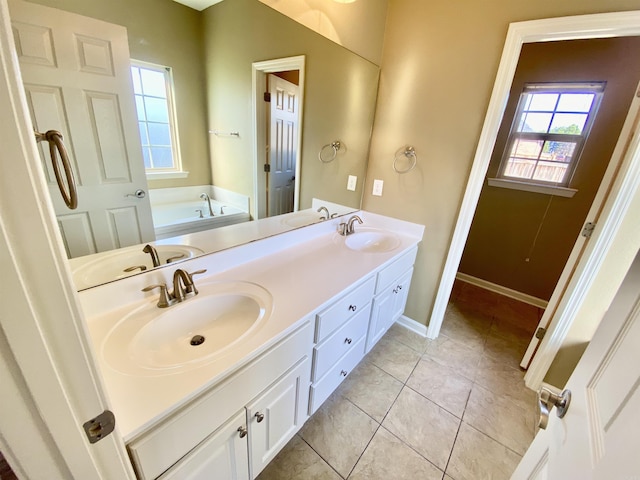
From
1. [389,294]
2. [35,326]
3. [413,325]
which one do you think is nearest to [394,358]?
[413,325]

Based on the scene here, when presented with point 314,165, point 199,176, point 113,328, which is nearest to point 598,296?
point 314,165

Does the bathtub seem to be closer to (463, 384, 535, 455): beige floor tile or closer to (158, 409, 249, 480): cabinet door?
(158, 409, 249, 480): cabinet door

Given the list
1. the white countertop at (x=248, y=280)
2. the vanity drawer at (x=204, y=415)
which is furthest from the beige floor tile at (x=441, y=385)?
the vanity drawer at (x=204, y=415)

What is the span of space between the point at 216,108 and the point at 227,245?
0.59 m

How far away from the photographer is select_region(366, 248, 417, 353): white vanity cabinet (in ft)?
5.30

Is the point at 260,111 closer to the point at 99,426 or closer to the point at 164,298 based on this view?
the point at 164,298

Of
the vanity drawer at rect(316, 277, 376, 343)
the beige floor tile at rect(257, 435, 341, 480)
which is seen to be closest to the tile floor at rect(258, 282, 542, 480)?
the beige floor tile at rect(257, 435, 341, 480)

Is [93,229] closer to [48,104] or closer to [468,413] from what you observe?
[48,104]

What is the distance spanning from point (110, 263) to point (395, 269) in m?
1.46

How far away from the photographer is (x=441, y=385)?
174 cm

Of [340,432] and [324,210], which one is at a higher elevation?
[324,210]

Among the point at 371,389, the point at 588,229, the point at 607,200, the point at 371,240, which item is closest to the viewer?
the point at 607,200

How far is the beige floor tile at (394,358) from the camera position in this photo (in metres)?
1.82

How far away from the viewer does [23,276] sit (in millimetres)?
320
